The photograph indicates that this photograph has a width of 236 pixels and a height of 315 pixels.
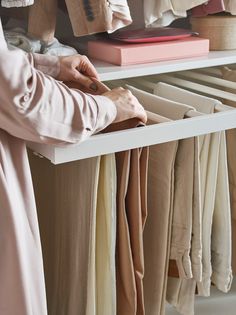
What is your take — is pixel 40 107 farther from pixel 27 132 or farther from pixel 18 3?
pixel 18 3

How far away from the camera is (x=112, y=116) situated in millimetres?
1159

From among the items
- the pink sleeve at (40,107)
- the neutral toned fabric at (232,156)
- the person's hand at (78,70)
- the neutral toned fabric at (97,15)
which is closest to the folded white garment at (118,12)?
the neutral toned fabric at (97,15)

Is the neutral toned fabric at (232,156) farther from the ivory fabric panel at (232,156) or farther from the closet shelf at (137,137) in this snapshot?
the closet shelf at (137,137)

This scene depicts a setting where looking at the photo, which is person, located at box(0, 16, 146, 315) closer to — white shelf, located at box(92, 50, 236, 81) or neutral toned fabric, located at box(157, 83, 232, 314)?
white shelf, located at box(92, 50, 236, 81)

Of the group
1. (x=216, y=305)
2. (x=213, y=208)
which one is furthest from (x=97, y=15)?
(x=216, y=305)

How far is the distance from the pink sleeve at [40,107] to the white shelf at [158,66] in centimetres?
23

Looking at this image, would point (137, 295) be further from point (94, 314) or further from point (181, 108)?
point (181, 108)

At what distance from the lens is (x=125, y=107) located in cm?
119

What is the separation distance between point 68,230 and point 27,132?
16.4 inches

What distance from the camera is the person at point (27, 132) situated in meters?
1.03

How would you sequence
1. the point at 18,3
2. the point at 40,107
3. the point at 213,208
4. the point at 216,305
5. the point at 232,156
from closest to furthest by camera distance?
1. the point at 40,107
2. the point at 18,3
3. the point at 213,208
4. the point at 232,156
5. the point at 216,305

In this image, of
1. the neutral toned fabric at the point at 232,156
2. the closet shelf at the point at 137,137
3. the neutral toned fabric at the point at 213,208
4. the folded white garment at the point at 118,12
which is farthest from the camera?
the neutral toned fabric at the point at 232,156

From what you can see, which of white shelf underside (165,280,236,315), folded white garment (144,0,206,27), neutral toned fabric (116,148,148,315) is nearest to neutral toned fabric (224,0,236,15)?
folded white garment (144,0,206,27)

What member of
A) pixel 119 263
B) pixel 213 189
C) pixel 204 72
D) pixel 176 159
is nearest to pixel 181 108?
pixel 176 159
